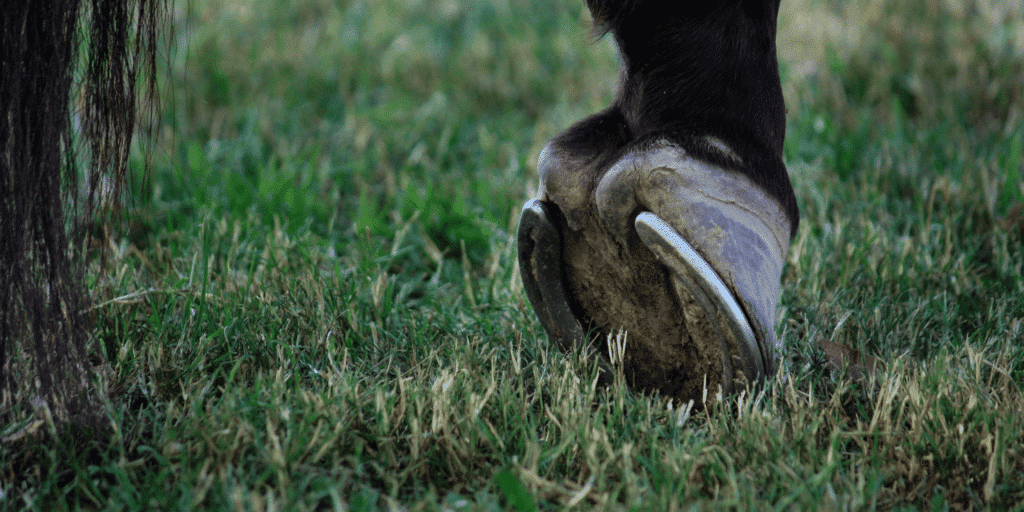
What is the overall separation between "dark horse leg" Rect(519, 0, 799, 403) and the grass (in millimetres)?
126

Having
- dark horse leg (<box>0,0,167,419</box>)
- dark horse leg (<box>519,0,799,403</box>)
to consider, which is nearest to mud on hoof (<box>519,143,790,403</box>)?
dark horse leg (<box>519,0,799,403</box>)

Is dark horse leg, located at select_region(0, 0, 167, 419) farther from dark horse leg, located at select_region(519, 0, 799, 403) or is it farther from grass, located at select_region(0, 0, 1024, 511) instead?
dark horse leg, located at select_region(519, 0, 799, 403)

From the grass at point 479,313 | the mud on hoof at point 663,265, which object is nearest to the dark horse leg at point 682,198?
the mud on hoof at point 663,265

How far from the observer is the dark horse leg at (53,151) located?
1143 millimetres

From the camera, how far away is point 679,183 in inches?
54.2

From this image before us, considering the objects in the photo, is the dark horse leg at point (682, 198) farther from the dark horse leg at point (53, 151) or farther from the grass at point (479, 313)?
the dark horse leg at point (53, 151)

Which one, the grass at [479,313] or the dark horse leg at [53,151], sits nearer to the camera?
the dark horse leg at [53,151]

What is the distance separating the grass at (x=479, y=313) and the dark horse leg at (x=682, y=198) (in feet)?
0.41

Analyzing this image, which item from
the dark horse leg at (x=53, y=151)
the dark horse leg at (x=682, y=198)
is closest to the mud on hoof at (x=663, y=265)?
the dark horse leg at (x=682, y=198)

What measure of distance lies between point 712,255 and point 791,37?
9.58ft

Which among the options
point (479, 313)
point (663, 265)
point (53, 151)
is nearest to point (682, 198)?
point (663, 265)

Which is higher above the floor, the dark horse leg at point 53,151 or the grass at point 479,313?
the dark horse leg at point 53,151

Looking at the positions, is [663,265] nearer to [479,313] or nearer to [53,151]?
[479,313]

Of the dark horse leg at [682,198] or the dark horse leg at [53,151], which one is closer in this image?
the dark horse leg at [53,151]
